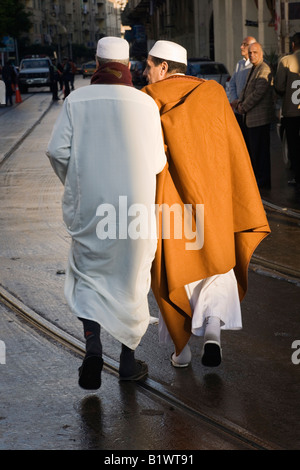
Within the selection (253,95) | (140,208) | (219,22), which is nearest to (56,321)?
(140,208)

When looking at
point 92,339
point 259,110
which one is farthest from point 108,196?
point 259,110

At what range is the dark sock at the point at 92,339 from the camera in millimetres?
4762

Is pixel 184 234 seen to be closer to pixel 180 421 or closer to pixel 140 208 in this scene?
pixel 140 208

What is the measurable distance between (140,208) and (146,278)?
37 centimetres

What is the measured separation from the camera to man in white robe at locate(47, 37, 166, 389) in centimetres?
476

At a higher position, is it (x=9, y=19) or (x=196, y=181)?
(x=196, y=181)

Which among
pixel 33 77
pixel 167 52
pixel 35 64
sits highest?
pixel 167 52

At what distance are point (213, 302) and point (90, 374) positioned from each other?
94cm

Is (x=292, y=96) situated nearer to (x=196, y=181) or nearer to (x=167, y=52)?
(x=167, y=52)

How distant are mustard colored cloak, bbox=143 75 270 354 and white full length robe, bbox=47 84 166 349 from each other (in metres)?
0.25

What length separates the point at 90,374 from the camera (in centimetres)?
469

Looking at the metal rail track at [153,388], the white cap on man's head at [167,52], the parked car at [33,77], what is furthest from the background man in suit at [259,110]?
the parked car at [33,77]

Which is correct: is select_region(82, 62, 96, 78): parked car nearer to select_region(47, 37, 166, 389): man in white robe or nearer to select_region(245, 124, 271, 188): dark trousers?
select_region(245, 124, 271, 188): dark trousers

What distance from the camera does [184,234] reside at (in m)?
5.20
